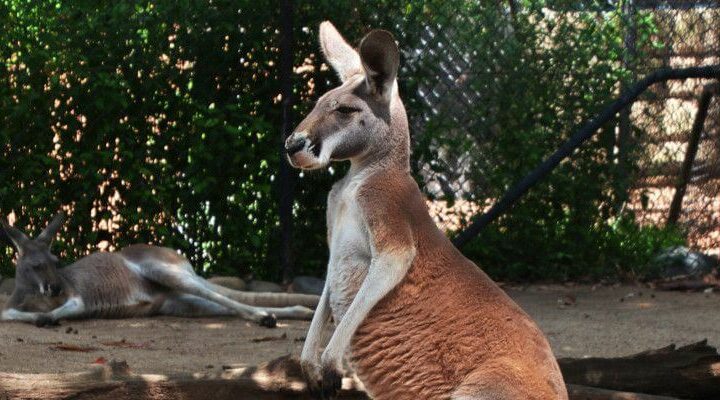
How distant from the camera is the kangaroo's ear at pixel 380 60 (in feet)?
13.7

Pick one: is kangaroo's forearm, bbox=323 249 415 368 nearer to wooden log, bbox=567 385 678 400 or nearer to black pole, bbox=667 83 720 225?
wooden log, bbox=567 385 678 400

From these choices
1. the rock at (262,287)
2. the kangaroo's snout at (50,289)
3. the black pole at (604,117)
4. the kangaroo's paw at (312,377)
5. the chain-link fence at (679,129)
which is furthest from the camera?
the chain-link fence at (679,129)

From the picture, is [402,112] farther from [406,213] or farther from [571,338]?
[571,338]

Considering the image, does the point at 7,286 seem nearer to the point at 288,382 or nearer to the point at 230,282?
the point at 230,282

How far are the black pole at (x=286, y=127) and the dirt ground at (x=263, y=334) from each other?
2.82ft

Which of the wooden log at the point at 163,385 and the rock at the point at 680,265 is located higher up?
the rock at the point at 680,265

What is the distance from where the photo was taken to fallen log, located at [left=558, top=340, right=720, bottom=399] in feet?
16.8

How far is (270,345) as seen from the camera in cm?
717

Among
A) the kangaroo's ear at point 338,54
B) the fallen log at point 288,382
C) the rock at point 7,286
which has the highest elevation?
the kangaroo's ear at point 338,54

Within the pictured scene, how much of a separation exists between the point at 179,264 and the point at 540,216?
279cm

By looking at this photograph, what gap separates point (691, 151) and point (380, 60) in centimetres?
584

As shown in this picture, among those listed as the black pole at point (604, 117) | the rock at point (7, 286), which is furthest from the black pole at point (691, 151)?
the rock at point (7, 286)

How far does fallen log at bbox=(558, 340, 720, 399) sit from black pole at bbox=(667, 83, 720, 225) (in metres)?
4.56

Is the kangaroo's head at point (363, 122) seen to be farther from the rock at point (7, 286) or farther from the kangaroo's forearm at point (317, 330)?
the rock at point (7, 286)
